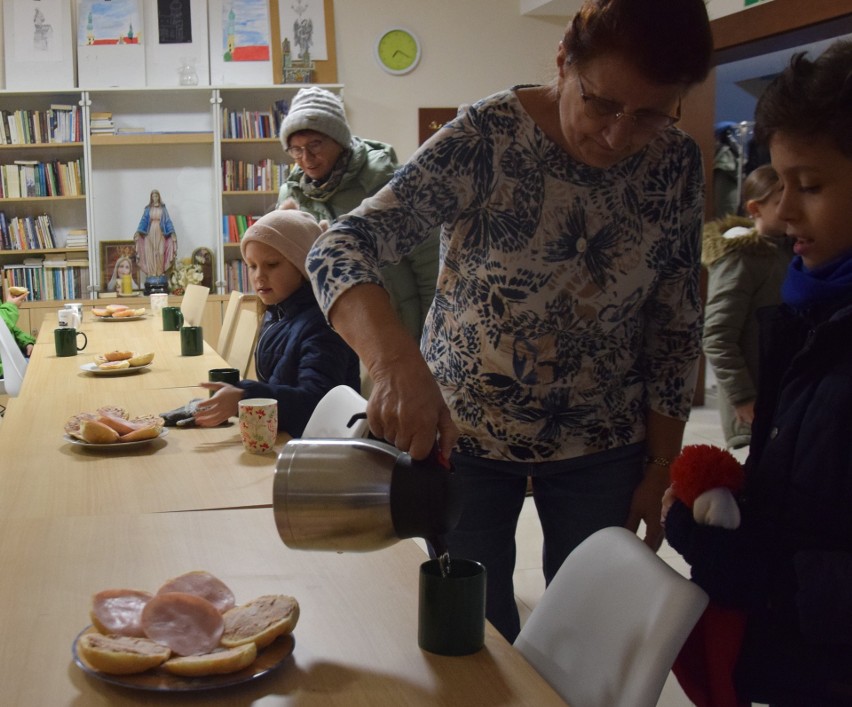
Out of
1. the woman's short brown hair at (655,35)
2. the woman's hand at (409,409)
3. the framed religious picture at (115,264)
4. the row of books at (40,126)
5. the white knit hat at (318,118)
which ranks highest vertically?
the row of books at (40,126)

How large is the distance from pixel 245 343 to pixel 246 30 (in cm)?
330

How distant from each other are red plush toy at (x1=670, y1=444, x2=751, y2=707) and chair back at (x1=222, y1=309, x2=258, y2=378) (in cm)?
245

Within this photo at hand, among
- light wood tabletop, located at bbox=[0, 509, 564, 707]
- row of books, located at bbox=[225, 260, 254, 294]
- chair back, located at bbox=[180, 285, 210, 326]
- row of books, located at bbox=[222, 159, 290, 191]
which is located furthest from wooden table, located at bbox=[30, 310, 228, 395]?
row of books, located at bbox=[222, 159, 290, 191]

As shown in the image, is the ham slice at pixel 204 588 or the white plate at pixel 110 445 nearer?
the ham slice at pixel 204 588

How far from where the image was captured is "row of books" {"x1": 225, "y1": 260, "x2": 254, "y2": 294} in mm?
6367

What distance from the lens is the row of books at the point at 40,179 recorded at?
20.1 ft

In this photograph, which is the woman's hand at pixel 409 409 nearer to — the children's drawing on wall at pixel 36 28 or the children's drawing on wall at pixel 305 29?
the children's drawing on wall at pixel 305 29

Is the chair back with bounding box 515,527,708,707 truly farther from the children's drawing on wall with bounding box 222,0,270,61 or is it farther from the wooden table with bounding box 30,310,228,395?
the children's drawing on wall with bounding box 222,0,270,61

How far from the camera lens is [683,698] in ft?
7.23

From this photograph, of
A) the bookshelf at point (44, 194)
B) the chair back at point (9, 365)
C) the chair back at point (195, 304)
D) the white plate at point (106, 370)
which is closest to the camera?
the white plate at point (106, 370)

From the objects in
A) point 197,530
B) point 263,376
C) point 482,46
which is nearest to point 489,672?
point 197,530

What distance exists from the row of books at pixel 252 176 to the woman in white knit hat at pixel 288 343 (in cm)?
378

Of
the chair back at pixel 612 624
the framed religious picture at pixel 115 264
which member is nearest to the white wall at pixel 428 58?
the framed religious picture at pixel 115 264

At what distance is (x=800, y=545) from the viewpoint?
115 cm
